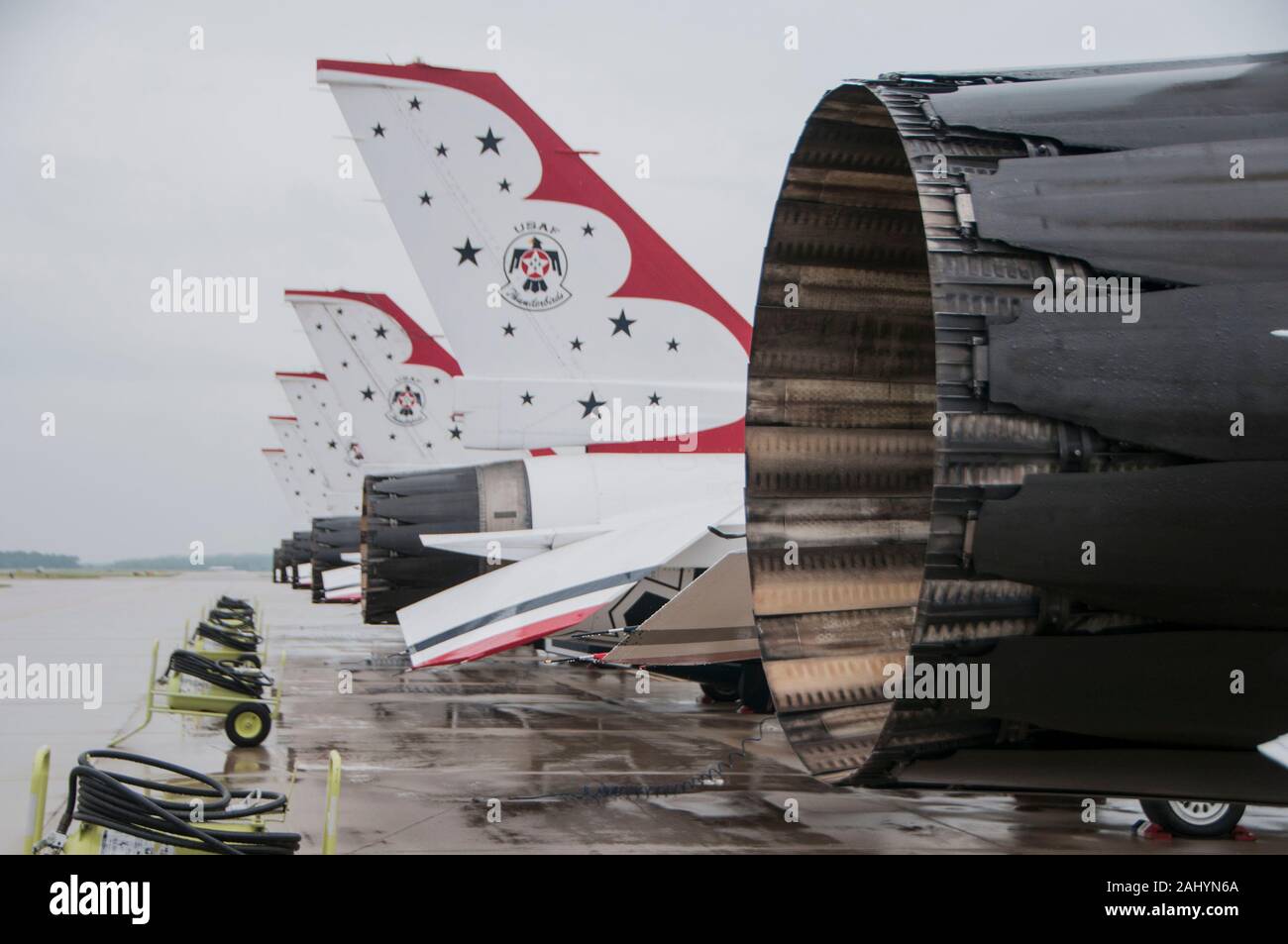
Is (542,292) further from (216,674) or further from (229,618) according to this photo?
(229,618)

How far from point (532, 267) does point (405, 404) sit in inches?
575

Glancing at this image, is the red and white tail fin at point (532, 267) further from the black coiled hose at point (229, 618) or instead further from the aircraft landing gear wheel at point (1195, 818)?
the black coiled hose at point (229, 618)

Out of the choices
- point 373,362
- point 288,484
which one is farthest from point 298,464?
point 373,362

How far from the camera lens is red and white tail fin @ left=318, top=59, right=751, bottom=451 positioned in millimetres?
14211

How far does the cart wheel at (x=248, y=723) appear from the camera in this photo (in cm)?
1110

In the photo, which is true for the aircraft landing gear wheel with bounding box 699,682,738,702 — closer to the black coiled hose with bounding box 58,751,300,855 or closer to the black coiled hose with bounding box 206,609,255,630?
the black coiled hose with bounding box 206,609,255,630

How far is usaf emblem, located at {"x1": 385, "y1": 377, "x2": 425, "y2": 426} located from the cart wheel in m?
17.2

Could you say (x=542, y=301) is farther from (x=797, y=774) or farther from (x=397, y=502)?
(x=797, y=774)

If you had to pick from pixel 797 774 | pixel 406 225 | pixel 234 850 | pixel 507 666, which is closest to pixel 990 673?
pixel 234 850

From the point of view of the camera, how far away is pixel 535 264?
47.1ft

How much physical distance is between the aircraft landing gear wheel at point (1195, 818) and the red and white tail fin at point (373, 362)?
21573 millimetres

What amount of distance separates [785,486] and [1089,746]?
1.71m

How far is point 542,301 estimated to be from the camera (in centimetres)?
1429

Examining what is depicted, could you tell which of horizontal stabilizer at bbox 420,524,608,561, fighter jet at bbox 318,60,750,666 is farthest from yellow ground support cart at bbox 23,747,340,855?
fighter jet at bbox 318,60,750,666
